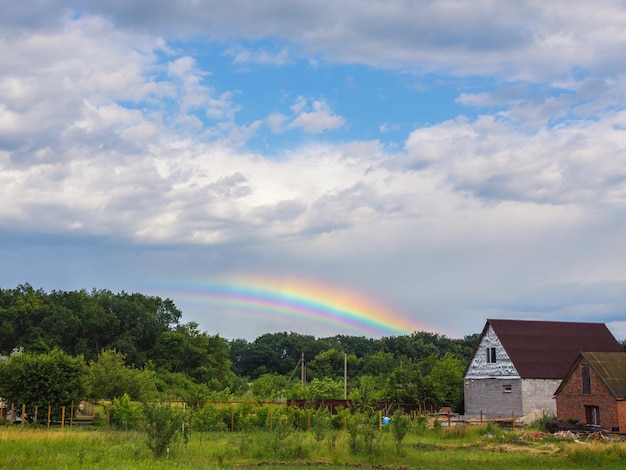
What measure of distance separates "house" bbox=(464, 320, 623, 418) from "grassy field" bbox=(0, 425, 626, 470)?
18361 mm

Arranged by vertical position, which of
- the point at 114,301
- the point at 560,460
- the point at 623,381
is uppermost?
the point at 114,301

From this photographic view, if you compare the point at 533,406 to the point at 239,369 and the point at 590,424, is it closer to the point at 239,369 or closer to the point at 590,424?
the point at 590,424

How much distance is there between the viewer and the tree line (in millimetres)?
41131

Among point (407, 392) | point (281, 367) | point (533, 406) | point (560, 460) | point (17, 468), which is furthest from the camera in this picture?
point (281, 367)

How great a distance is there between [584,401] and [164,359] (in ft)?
191

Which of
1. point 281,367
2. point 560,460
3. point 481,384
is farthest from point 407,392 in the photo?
point 281,367

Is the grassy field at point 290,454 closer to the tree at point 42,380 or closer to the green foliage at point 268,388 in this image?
the tree at point 42,380

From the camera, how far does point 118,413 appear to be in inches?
1551

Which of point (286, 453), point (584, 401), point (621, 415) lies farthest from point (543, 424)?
point (286, 453)

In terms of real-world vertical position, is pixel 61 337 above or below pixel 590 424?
above

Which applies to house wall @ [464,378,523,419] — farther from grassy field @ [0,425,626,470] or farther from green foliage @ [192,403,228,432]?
green foliage @ [192,403,228,432]

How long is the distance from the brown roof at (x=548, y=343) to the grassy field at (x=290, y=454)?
19.3 m

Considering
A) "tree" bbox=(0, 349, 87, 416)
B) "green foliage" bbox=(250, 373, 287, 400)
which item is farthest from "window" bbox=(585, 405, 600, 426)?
"tree" bbox=(0, 349, 87, 416)

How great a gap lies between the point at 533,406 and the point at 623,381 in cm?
951
